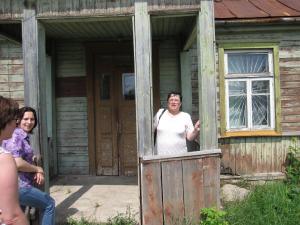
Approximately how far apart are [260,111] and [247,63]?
967mm

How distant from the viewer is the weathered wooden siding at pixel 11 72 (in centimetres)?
798

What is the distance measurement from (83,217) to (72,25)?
3156mm

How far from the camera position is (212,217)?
4.71m

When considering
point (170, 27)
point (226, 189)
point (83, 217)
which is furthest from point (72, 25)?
point (226, 189)

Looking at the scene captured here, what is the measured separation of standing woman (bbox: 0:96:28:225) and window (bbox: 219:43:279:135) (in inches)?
232

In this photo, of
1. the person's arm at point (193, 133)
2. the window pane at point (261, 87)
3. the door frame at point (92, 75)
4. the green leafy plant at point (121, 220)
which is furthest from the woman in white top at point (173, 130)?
the window pane at point (261, 87)

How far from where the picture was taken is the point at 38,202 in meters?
4.22

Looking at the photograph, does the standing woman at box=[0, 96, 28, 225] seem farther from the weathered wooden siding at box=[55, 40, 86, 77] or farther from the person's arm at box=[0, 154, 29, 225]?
the weathered wooden siding at box=[55, 40, 86, 77]

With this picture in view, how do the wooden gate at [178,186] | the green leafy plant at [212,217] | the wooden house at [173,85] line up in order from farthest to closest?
the wooden house at [173,85] < the wooden gate at [178,186] < the green leafy plant at [212,217]

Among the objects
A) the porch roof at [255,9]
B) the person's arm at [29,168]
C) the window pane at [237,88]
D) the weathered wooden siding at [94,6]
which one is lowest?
the person's arm at [29,168]

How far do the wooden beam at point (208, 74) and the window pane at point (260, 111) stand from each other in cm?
346

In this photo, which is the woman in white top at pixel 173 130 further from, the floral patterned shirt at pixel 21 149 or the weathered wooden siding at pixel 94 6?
the floral patterned shirt at pixel 21 149

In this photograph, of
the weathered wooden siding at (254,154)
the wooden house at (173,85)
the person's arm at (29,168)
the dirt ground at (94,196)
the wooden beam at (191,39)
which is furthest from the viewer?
the weathered wooden siding at (254,154)

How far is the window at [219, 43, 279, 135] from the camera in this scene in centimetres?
792
